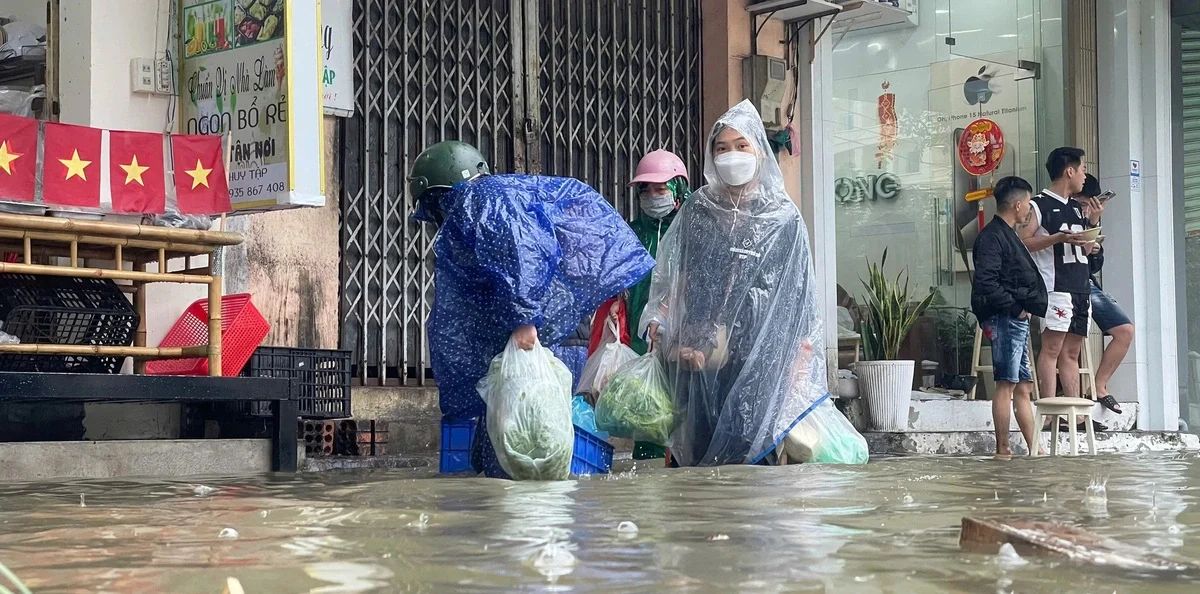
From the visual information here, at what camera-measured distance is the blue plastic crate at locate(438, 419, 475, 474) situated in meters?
5.41

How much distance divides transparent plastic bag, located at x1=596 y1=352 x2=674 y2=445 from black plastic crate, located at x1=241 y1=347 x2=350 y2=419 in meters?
1.73

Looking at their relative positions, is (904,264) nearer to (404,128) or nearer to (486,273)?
(404,128)

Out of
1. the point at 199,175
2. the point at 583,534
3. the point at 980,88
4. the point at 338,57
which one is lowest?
the point at 583,534

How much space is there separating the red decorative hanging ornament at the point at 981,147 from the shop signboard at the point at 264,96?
8536 millimetres

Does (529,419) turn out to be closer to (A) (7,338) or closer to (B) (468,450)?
(B) (468,450)

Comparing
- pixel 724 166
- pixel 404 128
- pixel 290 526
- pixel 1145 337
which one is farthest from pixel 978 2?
pixel 290 526

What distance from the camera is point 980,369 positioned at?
12102mm

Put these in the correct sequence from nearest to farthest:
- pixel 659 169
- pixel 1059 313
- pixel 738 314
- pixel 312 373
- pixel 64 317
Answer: pixel 738 314
pixel 64 317
pixel 659 169
pixel 312 373
pixel 1059 313

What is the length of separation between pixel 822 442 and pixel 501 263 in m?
1.65

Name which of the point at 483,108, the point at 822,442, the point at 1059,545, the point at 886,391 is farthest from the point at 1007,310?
the point at 1059,545

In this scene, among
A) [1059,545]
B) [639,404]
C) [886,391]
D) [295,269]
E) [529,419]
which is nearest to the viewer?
[1059,545]

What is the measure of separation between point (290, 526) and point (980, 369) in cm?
991

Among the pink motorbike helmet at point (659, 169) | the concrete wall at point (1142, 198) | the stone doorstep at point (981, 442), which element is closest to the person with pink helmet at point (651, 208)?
the pink motorbike helmet at point (659, 169)

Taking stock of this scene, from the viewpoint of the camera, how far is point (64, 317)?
5914mm
